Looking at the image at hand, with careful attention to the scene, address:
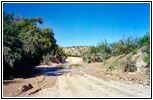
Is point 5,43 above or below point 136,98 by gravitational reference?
above

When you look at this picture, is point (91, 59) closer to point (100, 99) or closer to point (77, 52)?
point (100, 99)

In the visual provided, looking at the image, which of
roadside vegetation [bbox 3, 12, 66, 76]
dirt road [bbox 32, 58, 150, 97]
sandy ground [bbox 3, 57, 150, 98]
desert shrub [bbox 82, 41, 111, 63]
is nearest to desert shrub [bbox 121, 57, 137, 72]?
sandy ground [bbox 3, 57, 150, 98]

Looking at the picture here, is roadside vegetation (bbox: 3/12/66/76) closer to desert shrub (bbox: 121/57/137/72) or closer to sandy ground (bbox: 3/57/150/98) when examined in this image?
sandy ground (bbox: 3/57/150/98)

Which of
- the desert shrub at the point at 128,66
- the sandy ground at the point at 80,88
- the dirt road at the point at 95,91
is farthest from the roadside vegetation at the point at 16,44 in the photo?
the desert shrub at the point at 128,66

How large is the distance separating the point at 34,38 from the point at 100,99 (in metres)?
9.11

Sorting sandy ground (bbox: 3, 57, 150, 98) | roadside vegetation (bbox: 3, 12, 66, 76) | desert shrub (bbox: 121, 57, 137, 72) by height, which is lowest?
sandy ground (bbox: 3, 57, 150, 98)

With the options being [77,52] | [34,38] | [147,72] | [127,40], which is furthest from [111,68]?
[77,52]

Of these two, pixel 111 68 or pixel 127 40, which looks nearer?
pixel 111 68

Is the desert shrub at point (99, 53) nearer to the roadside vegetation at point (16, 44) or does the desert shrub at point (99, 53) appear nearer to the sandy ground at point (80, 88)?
the roadside vegetation at point (16, 44)

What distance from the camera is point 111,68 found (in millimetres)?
17141

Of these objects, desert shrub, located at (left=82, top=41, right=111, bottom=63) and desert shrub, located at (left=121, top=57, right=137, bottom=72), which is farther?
desert shrub, located at (left=82, top=41, right=111, bottom=63)

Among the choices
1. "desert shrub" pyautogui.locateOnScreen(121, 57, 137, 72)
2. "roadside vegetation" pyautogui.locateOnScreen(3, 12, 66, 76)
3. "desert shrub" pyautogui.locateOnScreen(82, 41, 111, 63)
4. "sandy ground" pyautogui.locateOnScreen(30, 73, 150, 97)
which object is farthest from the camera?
"desert shrub" pyautogui.locateOnScreen(82, 41, 111, 63)

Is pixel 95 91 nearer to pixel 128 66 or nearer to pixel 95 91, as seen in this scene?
pixel 95 91

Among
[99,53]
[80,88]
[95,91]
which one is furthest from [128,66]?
[99,53]
